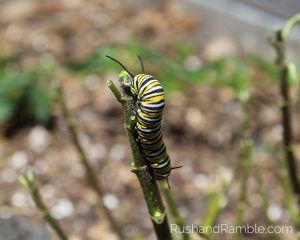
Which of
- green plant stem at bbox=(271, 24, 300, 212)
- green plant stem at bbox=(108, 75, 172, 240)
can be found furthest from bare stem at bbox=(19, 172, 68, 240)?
green plant stem at bbox=(271, 24, 300, 212)

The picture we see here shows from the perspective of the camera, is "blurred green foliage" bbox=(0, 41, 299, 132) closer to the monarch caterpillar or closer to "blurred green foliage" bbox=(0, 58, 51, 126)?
"blurred green foliage" bbox=(0, 58, 51, 126)

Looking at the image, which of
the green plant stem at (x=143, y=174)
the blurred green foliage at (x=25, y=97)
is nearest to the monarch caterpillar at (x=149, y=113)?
the green plant stem at (x=143, y=174)

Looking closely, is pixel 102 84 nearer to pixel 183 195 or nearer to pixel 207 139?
pixel 207 139

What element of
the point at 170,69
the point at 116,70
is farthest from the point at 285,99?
the point at 116,70

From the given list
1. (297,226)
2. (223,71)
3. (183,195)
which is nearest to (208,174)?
(183,195)

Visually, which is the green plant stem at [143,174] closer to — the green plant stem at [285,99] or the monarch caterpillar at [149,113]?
the monarch caterpillar at [149,113]
